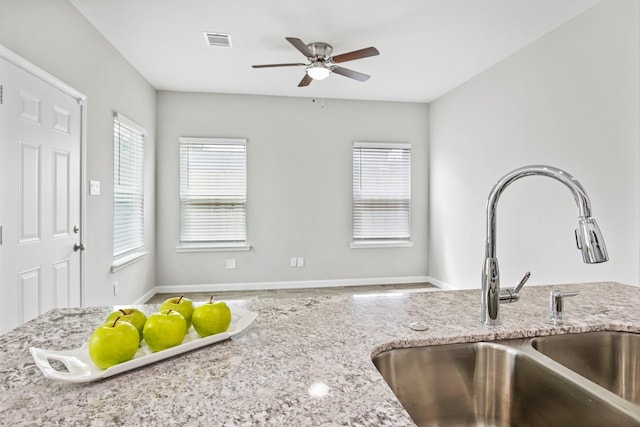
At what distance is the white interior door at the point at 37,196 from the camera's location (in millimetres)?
2059

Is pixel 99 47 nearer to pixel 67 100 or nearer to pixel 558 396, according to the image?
pixel 67 100

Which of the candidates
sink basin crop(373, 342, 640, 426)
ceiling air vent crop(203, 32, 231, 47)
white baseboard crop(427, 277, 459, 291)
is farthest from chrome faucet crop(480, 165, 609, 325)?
white baseboard crop(427, 277, 459, 291)

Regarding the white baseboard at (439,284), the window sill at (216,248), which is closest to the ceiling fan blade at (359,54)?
the window sill at (216,248)

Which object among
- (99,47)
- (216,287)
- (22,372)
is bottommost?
(216,287)

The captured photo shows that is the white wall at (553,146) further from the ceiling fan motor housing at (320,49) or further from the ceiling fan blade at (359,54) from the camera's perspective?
the ceiling fan motor housing at (320,49)

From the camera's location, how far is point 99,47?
10.5 feet

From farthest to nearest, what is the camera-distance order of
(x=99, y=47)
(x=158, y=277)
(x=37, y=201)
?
(x=158, y=277)
(x=99, y=47)
(x=37, y=201)

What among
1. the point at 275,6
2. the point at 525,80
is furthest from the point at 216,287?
the point at 525,80

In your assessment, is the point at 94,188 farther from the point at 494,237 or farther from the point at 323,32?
the point at 494,237

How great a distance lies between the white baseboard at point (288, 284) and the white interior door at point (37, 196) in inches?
77.8

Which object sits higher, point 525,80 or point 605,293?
point 525,80

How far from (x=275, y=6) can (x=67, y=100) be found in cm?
174

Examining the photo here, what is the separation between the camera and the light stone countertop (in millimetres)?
582

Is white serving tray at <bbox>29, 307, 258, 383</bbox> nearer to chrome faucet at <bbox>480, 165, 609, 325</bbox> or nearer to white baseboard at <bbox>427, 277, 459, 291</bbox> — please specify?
chrome faucet at <bbox>480, 165, 609, 325</bbox>
